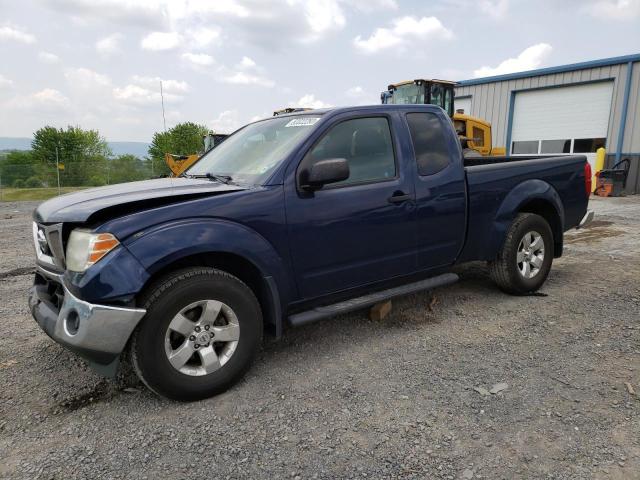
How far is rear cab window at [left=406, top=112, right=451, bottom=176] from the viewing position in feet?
12.1

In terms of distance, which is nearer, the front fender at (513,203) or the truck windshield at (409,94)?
the front fender at (513,203)

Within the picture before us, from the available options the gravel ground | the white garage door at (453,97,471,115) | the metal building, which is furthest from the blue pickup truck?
the white garage door at (453,97,471,115)

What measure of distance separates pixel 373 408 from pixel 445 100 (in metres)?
12.1

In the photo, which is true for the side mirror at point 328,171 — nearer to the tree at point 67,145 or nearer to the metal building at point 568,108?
the metal building at point 568,108

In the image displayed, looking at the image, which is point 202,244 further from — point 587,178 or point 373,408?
point 587,178

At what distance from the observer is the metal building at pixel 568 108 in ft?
50.6

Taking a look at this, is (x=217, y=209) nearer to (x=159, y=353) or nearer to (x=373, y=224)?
(x=159, y=353)

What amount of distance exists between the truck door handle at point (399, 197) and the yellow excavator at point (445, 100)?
9242 mm

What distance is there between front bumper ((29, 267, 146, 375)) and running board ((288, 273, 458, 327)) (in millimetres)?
1068

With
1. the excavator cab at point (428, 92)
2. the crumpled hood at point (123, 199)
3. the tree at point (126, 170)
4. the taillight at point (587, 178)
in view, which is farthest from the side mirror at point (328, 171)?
the tree at point (126, 170)

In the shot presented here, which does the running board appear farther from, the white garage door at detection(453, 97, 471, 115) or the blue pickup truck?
the white garage door at detection(453, 97, 471, 115)

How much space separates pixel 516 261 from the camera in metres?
4.30

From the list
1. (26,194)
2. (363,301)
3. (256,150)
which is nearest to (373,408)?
(363,301)

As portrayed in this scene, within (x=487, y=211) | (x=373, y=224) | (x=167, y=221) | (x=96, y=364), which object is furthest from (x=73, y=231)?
(x=487, y=211)
